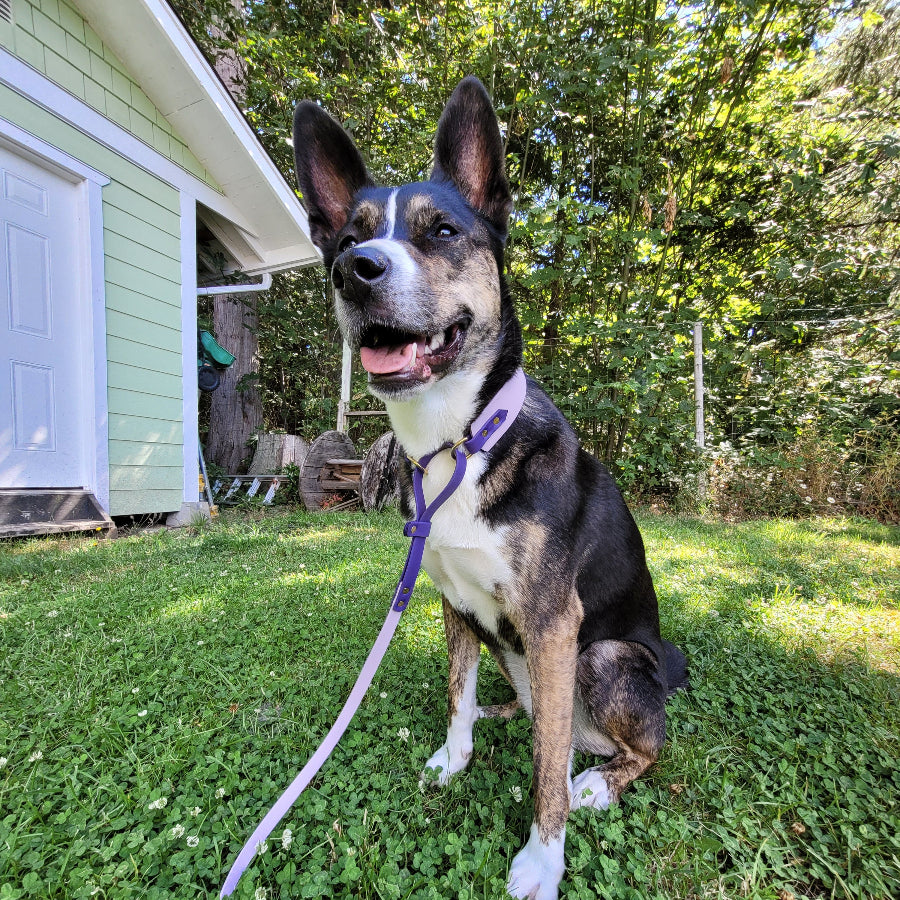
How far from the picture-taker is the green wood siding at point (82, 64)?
4.55 m

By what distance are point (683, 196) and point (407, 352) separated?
28.5 ft

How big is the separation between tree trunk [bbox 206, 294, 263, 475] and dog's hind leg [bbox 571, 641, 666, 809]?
8.60 meters

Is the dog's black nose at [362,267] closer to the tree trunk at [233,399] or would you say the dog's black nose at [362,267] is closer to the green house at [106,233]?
the green house at [106,233]

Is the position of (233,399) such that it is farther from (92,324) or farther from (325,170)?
(325,170)

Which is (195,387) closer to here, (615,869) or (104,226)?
(104,226)

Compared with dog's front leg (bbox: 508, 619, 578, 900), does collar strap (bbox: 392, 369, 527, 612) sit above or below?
above

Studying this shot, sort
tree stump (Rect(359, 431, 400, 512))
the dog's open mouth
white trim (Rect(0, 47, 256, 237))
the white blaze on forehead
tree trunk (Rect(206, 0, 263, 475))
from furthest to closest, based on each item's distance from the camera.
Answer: tree trunk (Rect(206, 0, 263, 475)) < tree stump (Rect(359, 431, 400, 512)) < white trim (Rect(0, 47, 256, 237)) < the white blaze on forehead < the dog's open mouth

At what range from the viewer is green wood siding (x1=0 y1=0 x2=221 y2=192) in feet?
14.9

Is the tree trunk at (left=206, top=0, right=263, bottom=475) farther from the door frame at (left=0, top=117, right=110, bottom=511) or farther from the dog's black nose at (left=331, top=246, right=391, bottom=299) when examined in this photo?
the dog's black nose at (left=331, top=246, right=391, bottom=299)

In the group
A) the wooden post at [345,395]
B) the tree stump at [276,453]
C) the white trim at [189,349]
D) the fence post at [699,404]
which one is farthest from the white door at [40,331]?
the fence post at [699,404]

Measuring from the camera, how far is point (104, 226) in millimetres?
5254

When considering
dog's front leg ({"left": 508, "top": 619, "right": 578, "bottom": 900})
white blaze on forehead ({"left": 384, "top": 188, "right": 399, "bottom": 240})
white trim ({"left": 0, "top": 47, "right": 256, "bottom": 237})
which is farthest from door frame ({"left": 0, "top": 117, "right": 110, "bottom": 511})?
dog's front leg ({"left": 508, "top": 619, "right": 578, "bottom": 900})

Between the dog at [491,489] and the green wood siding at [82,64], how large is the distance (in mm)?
5068

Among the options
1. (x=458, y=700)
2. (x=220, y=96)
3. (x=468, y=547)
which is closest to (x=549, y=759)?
(x=458, y=700)
